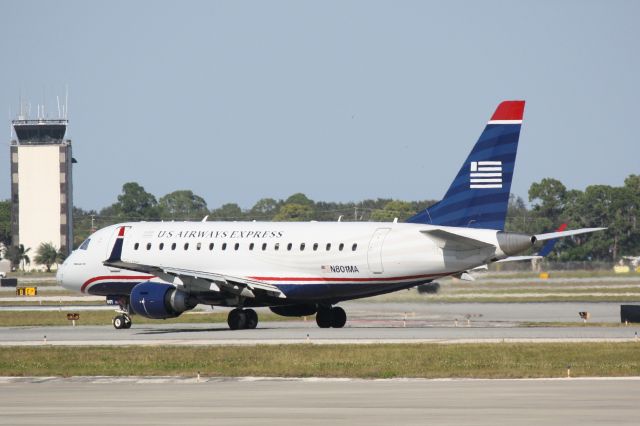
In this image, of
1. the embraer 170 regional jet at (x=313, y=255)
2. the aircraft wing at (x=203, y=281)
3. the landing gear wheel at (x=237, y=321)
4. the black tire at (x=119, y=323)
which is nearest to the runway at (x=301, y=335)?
the landing gear wheel at (x=237, y=321)

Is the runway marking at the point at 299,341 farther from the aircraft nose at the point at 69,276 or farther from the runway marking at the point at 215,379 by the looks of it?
the aircraft nose at the point at 69,276

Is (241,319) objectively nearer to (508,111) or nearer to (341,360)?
(508,111)

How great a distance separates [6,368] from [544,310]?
3459 centimetres

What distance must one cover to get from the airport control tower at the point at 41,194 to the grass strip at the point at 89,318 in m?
111

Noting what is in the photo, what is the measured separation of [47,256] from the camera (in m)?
173

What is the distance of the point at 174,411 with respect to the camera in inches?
1051

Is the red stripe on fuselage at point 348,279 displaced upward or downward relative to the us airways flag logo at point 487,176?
downward

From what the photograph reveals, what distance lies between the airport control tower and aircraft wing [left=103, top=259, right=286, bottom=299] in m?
129

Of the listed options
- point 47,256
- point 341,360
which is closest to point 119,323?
point 341,360

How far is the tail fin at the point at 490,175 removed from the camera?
51.6 metres

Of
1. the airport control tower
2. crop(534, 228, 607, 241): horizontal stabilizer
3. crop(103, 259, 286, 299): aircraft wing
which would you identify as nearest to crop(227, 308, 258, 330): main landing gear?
crop(103, 259, 286, 299): aircraft wing

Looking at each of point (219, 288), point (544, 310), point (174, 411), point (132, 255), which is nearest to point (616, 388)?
point (174, 411)

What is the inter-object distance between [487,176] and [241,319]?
37.2 feet

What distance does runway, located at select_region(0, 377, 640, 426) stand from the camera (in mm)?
25156
